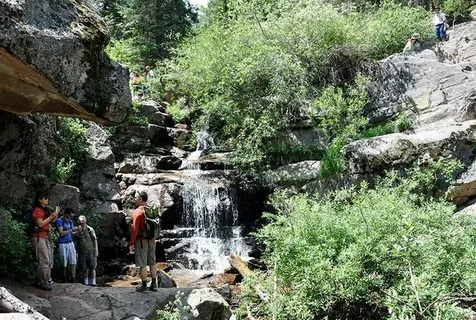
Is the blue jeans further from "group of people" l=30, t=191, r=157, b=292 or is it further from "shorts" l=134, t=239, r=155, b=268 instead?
"shorts" l=134, t=239, r=155, b=268

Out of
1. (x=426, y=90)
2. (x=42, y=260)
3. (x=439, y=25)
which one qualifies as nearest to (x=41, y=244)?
(x=42, y=260)

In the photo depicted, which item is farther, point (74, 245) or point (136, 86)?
point (136, 86)

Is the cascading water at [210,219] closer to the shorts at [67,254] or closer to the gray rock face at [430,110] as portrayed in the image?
the gray rock face at [430,110]

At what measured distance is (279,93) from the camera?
1717cm

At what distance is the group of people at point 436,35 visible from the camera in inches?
671

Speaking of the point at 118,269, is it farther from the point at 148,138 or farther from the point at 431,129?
the point at 431,129

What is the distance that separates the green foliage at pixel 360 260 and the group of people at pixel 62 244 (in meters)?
3.56

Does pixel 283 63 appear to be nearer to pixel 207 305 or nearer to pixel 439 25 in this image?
pixel 439 25

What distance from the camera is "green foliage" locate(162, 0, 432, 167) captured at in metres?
17.2

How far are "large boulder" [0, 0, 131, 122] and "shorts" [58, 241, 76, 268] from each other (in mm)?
2690

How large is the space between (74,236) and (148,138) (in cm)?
919

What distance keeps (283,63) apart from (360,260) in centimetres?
1100

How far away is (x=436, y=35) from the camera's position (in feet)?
58.0

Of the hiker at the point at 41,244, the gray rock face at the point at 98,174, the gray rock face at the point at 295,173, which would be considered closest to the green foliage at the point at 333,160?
the gray rock face at the point at 295,173
